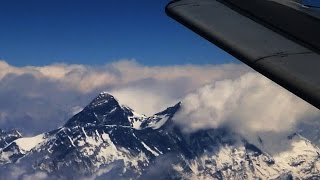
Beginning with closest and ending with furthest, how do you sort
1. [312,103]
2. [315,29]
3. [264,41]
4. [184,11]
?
[312,103]
[264,41]
[315,29]
[184,11]

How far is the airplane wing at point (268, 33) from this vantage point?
26.9ft

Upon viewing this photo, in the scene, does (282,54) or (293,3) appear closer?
(282,54)

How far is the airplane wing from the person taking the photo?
8.19 meters

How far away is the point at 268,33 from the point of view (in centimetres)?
1018

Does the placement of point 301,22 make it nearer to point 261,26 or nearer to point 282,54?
point 261,26

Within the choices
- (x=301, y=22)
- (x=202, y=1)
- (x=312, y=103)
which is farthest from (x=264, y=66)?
(x=202, y=1)

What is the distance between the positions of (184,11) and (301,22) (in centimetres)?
297

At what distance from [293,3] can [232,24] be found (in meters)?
2.75

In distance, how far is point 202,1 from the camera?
12.3 m

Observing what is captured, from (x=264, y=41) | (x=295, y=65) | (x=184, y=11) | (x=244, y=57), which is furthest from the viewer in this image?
(x=184, y=11)

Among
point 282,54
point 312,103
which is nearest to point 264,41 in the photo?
point 282,54

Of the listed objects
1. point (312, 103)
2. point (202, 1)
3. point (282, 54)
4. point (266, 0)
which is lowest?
point (312, 103)

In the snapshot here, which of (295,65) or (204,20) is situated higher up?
(204,20)

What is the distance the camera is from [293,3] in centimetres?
1241
